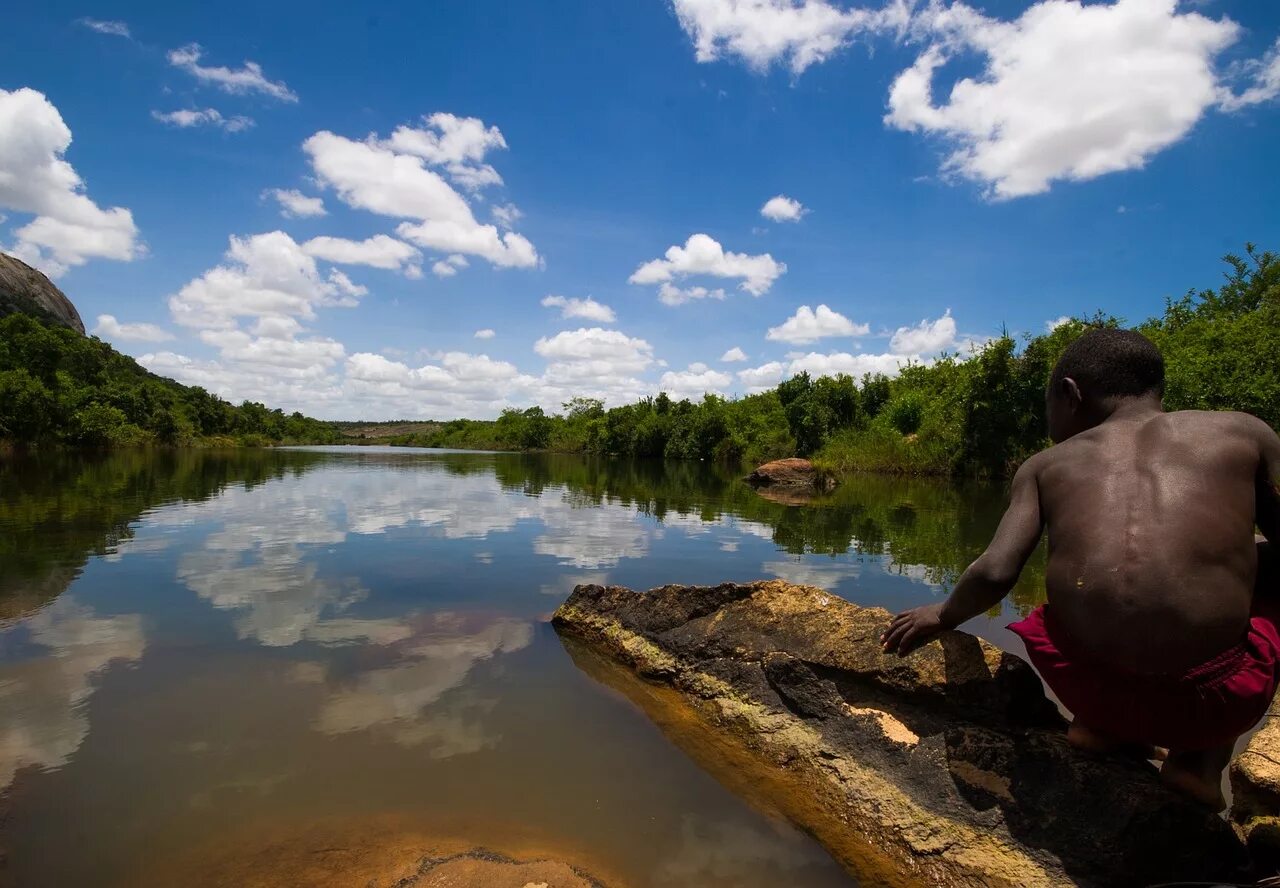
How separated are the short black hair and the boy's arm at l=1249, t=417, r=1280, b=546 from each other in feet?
1.28

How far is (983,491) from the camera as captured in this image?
28.6m

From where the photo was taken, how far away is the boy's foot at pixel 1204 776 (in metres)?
2.67

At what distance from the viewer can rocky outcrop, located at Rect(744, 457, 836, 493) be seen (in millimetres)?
32812

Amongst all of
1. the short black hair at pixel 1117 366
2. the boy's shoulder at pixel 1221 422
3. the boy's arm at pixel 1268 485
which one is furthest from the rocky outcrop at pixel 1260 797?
the short black hair at pixel 1117 366

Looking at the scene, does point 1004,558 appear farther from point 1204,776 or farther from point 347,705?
point 347,705

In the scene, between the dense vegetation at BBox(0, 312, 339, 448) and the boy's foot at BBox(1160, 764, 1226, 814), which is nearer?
the boy's foot at BBox(1160, 764, 1226, 814)

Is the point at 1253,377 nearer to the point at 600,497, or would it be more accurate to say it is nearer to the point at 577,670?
the point at 600,497

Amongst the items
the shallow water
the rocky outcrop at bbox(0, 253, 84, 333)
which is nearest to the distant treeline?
the shallow water

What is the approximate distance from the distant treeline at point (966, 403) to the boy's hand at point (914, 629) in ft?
78.2

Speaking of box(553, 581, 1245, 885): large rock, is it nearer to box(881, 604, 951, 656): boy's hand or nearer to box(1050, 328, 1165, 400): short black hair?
box(881, 604, 951, 656): boy's hand

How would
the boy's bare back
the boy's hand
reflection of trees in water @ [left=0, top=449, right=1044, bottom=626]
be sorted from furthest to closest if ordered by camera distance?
reflection of trees in water @ [left=0, top=449, right=1044, bottom=626]
the boy's hand
the boy's bare back

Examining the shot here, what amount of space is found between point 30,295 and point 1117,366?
16295 centimetres

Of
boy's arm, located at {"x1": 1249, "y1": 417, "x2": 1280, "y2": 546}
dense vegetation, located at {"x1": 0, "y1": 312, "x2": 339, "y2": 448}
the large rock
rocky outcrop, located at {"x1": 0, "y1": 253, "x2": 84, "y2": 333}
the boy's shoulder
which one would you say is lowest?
the large rock

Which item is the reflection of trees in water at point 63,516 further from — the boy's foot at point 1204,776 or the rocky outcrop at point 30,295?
the rocky outcrop at point 30,295
